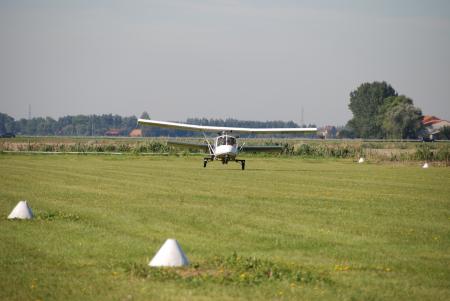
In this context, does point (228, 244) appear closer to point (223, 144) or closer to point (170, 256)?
point (170, 256)

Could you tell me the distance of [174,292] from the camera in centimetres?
1063

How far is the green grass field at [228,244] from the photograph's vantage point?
1102 centimetres

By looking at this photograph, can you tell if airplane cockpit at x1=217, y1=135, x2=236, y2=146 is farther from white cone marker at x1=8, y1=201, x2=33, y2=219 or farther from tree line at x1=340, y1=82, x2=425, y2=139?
tree line at x1=340, y1=82, x2=425, y2=139

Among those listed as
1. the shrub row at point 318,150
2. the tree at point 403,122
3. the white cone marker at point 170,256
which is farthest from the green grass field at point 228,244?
the tree at point 403,122

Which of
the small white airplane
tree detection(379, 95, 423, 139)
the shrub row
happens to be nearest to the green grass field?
the small white airplane

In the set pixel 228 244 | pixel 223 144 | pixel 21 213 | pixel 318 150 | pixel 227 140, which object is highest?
pixel 227 140

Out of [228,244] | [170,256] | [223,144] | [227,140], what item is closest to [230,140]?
[227,140]

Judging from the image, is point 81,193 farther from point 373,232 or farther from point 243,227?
point 373,232

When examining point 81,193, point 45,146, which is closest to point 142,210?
point 81,193

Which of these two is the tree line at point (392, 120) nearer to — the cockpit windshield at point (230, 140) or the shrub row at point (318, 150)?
the shrub row at point (318, 150)

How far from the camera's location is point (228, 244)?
48.6 ft

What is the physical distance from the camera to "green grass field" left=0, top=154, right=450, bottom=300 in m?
11.0

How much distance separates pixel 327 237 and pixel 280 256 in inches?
98.9

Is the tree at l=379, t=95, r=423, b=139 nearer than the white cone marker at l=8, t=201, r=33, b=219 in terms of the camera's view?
No
